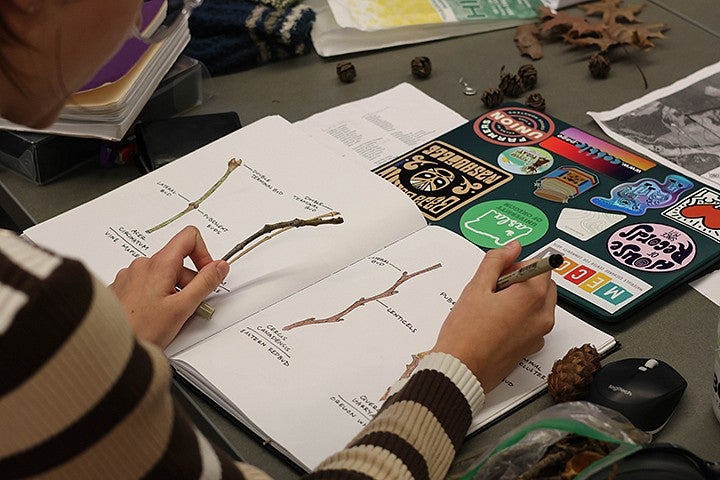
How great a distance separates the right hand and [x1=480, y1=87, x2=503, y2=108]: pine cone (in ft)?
1.33

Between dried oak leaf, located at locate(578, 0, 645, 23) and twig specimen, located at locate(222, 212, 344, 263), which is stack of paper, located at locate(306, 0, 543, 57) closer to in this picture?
dried oak leaf, located at locate(578, 0, 645, 23)

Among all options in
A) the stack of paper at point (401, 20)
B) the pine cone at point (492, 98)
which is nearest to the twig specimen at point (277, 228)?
the pine cone at point (492, 98)

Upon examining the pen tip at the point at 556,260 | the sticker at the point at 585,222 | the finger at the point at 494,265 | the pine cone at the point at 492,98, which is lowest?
the sticker at the point at 585,222

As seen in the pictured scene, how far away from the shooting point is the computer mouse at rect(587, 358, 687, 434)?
2.50 ft

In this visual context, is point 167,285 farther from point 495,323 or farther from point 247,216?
point 495,323

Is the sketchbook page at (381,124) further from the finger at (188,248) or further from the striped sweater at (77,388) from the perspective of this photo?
the striped sweater at (77,388)

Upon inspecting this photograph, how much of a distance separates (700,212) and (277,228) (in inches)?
18.1

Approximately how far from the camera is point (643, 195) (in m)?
1.04

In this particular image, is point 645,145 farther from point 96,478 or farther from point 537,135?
point 96,478

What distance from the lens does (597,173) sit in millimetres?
1085

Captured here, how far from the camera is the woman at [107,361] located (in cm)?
52

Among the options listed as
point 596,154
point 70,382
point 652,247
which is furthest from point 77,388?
point 596,154

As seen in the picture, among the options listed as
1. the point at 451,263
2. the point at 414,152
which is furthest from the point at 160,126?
the point at 451,263

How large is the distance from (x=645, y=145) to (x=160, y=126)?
602 millimetres
